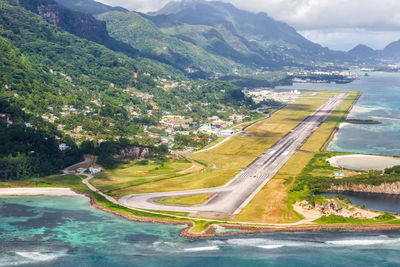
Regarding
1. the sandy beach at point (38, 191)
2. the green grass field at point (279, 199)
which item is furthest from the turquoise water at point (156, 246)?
the sandy beach at point (38, 191)

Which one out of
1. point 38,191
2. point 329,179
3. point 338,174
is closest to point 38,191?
point 38,191

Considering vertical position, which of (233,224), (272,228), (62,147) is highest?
(62,147)

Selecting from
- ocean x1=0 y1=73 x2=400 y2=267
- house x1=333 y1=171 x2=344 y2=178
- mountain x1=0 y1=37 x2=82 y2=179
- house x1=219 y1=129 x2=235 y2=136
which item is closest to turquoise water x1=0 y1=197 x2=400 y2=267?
ocean x1=0 y1=73 x2=400 y2=267

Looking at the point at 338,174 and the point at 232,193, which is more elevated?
the point at 338,174

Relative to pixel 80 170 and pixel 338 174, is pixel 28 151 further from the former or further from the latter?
pixel 338 174

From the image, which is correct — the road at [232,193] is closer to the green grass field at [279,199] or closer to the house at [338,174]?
the green grass field at [279,199]

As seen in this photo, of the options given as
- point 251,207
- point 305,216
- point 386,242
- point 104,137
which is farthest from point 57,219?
point 104,137

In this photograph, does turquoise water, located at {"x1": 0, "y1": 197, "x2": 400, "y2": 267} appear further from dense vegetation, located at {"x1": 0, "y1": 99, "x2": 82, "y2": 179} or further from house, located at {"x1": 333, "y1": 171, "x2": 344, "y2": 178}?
house, located at {"x1": 333, "y1": 171, "x2": 344, "y2": 178}
